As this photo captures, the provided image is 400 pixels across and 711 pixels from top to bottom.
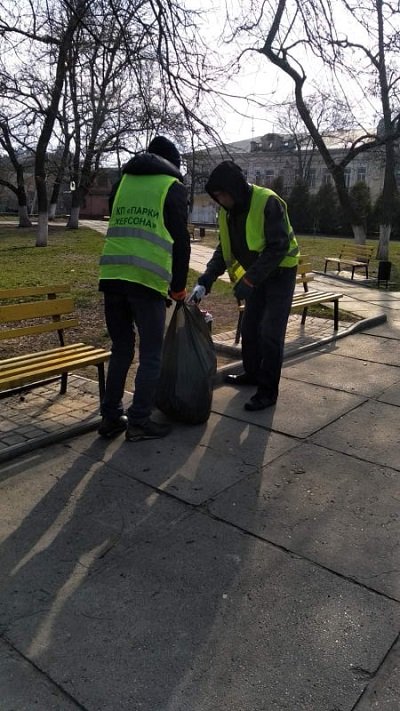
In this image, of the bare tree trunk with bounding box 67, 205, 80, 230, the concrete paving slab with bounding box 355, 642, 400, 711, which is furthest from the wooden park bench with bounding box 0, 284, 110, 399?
the bare tree trunk with bounding box 67, 205, 80, 230

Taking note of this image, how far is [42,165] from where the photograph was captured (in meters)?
19.5

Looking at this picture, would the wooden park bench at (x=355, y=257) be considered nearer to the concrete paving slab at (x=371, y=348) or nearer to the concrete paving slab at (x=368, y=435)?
the concrete paving slab at (x=371, y=348)

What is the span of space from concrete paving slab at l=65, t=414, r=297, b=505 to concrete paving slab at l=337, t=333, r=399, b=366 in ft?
7.45

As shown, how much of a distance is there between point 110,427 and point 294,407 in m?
1.43

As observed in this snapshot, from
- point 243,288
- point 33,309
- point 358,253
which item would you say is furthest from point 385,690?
point 358,253

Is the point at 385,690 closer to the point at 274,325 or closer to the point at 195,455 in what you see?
the point at 195,455

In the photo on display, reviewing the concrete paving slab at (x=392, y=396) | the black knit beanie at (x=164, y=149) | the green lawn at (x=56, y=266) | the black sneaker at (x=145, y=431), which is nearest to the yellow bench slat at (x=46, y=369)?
the black sneaker at (x=145, y=431)

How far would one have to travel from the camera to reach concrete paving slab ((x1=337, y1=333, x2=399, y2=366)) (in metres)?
5.70

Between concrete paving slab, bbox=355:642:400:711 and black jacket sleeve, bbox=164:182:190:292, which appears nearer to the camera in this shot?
concrete paving slab, bbox=355:642:400:711

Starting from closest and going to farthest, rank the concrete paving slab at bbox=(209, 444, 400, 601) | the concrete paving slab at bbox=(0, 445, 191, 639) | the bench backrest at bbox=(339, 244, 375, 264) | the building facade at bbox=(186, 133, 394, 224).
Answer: the concrete paving slab at bbox=(0, 445, 191, 639)
the concrete paving slab at bbox=(209, 444, 400, 601)
the bench backrest at bbox=(339, 244, 375, 264)
the building facade at bbox=(186, 133, 394, 224)

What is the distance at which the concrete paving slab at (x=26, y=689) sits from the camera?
1.74m

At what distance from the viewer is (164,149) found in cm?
349

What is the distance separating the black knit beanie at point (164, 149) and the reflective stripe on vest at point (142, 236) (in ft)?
0.91

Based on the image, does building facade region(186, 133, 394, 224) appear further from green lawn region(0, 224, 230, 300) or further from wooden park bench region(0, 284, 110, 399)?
wooden park bench region(0, 284, 110, 399)
